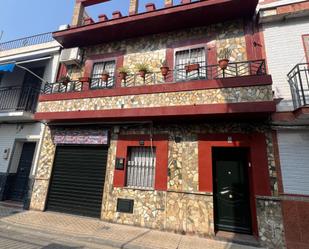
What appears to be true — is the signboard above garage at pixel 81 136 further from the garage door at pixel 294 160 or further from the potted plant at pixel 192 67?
the garage door at pixel 294 160

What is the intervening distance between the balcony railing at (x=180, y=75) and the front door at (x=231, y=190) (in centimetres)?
287

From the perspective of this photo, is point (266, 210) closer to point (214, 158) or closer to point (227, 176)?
point (227, 176)

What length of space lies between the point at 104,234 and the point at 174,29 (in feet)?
27.7

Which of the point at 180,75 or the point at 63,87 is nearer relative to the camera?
the point at 180,75

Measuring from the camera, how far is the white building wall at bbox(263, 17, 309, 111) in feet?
21.5

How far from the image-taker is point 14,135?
10.0 m

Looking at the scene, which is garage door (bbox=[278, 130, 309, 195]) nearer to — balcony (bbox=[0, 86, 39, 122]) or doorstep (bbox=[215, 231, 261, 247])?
doorstep (bbox=[215, 231, 261, 247])

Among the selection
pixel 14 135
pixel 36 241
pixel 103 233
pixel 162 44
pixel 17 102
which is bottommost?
pixel 36 241

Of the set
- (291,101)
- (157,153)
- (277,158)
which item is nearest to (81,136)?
(157,153)

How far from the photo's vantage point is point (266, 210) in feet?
19.2

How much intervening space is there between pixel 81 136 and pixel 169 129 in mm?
3977

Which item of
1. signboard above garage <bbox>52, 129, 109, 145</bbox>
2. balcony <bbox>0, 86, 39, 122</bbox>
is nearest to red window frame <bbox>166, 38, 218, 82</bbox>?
signboard above garage <bbox>52, 129, 109, 145</bbox>

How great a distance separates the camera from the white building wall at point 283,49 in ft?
21.5

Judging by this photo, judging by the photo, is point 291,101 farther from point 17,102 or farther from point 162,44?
point 17,102
